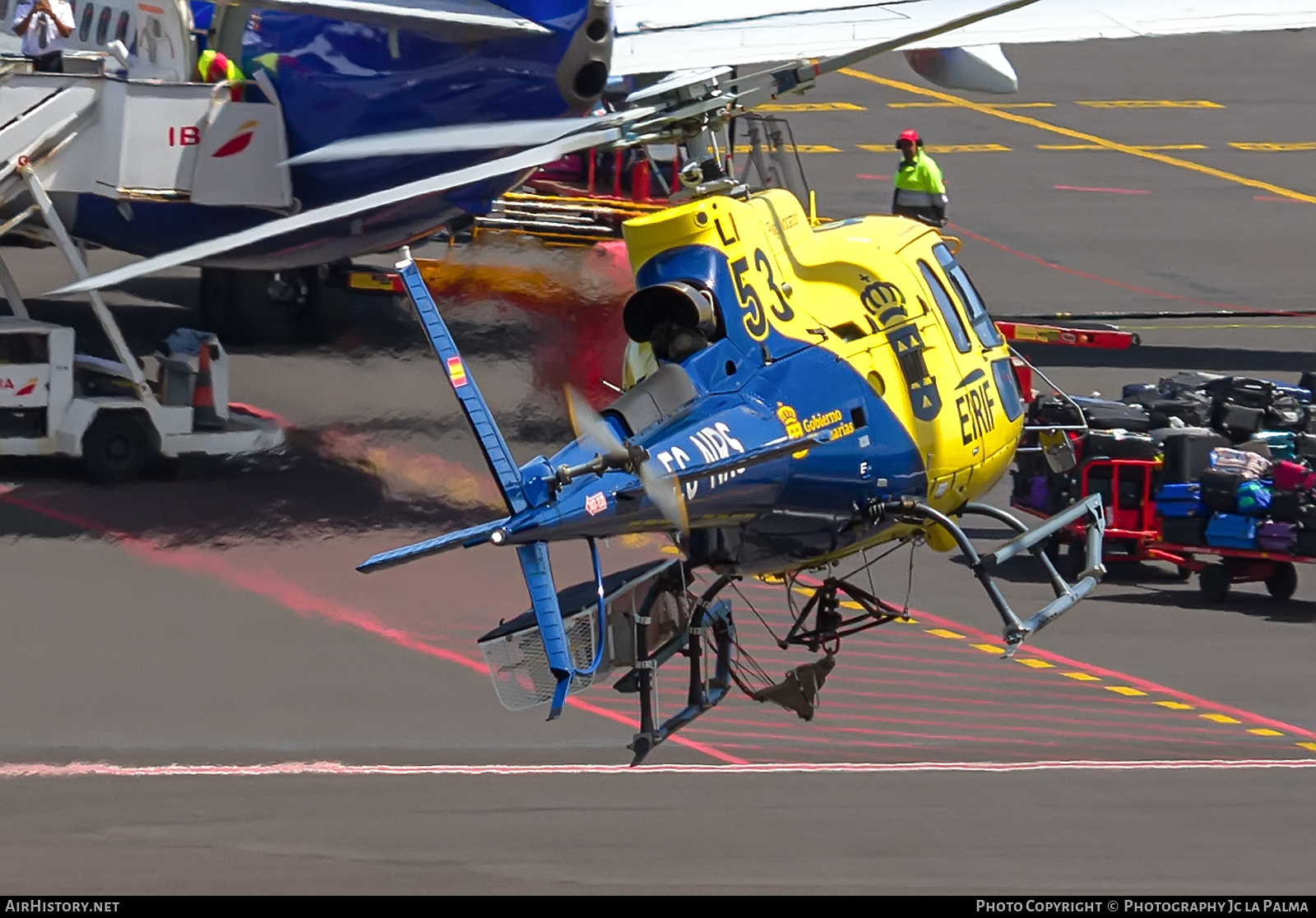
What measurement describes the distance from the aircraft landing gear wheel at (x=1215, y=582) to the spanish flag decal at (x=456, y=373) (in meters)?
13.8

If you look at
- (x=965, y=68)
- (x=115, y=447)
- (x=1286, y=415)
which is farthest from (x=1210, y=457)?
(x=115, y=447)

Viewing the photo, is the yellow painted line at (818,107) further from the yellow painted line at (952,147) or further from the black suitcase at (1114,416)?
the black suitcase at (1114,416)

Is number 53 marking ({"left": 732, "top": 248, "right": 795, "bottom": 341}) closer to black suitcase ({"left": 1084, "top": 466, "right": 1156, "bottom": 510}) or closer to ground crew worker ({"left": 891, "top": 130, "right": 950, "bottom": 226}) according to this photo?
black suitcase ({"left": 1084, "top": 466, "right": 1156, "bottom": 510})

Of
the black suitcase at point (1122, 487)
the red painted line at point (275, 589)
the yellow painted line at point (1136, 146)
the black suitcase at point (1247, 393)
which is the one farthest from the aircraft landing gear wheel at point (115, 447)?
the yellow painted line at point (1136, 146)

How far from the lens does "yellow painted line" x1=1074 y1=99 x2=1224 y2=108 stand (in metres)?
57.1

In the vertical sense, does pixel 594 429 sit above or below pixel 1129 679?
above

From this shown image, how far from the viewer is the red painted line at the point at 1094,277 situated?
40875 mm

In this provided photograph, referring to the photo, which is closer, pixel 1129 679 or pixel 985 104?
→ pixel 1129 679

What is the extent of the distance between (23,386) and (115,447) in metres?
1.25

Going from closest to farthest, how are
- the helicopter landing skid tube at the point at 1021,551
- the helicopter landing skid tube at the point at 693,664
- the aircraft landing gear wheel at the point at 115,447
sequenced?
1. the helicopter landing skid tube at the point at 693,664
2. the helicopter landing skid tube at the point at 1021,551
3. the aircraft landing gear wheel at the point at 115,447

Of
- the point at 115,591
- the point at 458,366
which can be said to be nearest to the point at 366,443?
the point at 115,591

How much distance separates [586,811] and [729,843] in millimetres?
1414

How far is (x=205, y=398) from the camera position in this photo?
1092 inches

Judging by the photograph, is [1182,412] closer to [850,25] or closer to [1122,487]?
[1122,487]
